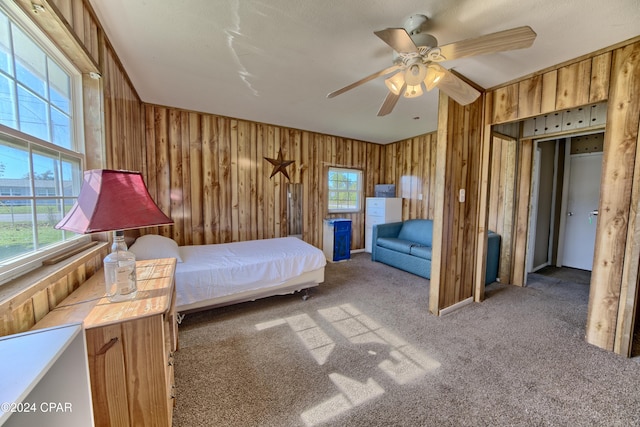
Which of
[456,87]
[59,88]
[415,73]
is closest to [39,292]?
[59,88]

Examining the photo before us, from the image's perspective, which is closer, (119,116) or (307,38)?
(307,38)

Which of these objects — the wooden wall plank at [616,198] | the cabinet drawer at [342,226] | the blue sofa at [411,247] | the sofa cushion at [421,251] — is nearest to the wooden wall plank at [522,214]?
the blue sofa at [411,247]

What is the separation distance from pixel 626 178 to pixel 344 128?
11.1 ft

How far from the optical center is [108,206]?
3.51ft

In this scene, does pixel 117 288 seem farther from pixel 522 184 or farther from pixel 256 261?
pixel 522 184

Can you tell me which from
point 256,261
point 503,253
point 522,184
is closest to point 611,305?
point 503,253

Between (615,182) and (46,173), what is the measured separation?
389 cm

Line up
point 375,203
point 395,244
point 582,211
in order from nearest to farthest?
point 582,211 < point 395,244 < point 375,203

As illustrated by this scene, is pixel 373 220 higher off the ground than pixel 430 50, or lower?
lower

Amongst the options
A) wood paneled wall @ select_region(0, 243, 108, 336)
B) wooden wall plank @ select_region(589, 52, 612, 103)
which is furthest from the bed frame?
wooden wall plank @ select_region(589, 52, 612, 103)

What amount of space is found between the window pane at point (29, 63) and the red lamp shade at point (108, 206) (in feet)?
1.88

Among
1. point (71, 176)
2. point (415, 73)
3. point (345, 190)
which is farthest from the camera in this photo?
point (345, 190)

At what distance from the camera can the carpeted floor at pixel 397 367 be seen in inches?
57.5

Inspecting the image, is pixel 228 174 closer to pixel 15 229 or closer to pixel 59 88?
pixel 59 88
